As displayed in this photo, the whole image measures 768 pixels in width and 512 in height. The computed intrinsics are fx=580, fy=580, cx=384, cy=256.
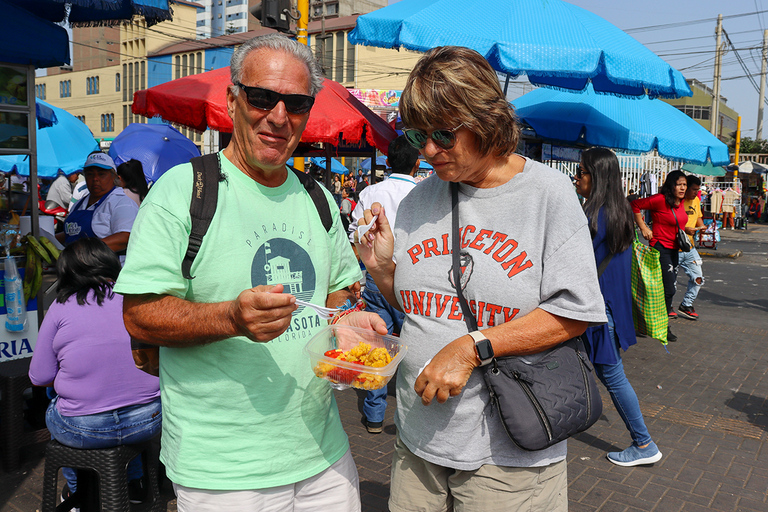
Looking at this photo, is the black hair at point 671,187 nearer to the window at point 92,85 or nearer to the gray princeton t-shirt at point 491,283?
the gray princeton t-shirt at point 491,283

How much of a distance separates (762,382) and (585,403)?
220 inches

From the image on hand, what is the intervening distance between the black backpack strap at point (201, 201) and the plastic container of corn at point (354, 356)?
447 mm

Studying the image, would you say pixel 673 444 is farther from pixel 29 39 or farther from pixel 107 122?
pixel 107 122

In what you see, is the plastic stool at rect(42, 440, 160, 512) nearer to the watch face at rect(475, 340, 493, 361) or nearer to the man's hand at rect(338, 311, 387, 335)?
the man's hand at rect(338, 311, 387, 335)

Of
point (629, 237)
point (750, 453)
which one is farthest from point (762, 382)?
point (629, 237)

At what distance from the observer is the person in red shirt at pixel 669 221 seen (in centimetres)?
778

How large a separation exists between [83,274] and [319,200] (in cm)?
177

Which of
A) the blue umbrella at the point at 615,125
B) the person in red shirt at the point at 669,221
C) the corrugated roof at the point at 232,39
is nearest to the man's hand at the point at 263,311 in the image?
the blue umbrella at the point at 615,125

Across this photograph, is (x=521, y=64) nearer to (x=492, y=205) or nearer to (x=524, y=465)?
(x=492, y=205)

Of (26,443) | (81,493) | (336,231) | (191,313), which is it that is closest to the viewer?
(191,313)

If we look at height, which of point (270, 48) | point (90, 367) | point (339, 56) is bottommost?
point (90, 367)

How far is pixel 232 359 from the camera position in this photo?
1.72m

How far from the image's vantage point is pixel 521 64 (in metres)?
4.48

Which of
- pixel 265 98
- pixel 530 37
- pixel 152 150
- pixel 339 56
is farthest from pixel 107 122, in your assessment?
pixel 265 98
